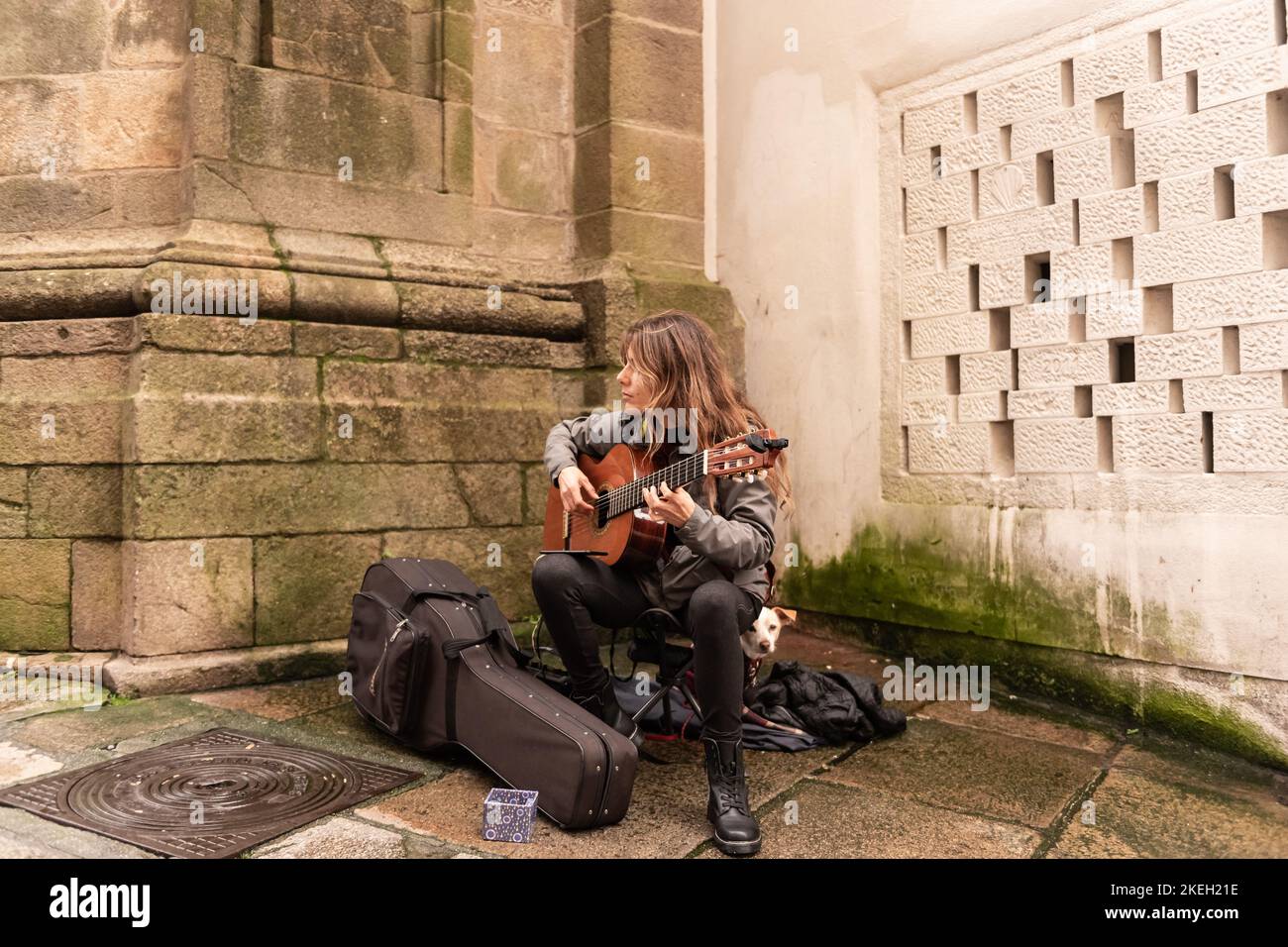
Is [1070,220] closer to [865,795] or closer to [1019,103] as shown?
[1019,103]

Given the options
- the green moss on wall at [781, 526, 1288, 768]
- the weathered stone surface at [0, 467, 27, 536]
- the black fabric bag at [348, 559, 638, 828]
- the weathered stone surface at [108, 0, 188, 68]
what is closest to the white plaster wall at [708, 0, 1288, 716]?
the green moss on wall at [781, 526, 1288, 768]

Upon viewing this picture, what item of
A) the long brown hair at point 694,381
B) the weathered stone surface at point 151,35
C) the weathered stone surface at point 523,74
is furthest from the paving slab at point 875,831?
the weathered stone surface at point 151,35

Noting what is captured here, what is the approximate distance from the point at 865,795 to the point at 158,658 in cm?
261

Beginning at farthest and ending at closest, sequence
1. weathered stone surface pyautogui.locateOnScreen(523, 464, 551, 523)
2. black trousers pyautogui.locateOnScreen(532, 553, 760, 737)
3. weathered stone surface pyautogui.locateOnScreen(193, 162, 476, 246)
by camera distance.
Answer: weathered stone surface pyautogui.locateOnScreen(523, 464, 551, 523) → weathered stone surface pyautogui.locateOnScreen(193, 162, 476, 246) → black trousers pyautogui.locateOnScreen(532, 553, 760, 737)

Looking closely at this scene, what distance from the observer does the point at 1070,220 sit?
150 inches

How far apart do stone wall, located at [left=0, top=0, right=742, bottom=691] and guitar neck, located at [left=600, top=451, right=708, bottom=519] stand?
160 cm

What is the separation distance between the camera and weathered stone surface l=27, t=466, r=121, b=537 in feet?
13.2

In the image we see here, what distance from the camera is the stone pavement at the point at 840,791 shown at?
259 cm

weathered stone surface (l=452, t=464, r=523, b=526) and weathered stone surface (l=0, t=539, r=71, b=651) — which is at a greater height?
weathered stone surface (l=452, t=464, r=523, b=526)

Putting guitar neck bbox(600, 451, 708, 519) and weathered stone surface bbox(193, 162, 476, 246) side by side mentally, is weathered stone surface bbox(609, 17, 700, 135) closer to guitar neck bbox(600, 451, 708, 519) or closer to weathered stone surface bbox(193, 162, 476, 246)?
weathered stone surface bbox(193, 162, 476, 246)

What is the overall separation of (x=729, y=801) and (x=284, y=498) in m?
2.30

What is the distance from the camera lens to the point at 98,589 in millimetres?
4043

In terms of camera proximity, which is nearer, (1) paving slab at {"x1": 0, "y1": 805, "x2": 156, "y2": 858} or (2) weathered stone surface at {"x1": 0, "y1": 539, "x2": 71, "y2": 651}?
(1) paving slab at {"x1": 0, "y1": 805, "x2": 156, "y2": 858}

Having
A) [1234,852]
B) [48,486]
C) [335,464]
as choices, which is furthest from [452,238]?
[1234,852]
